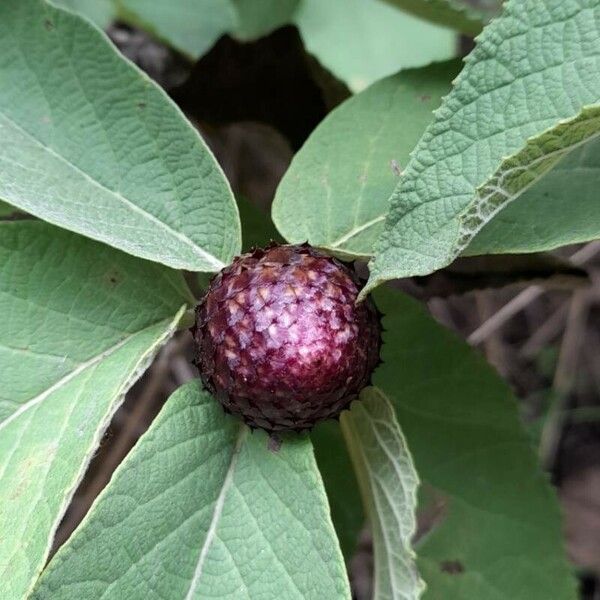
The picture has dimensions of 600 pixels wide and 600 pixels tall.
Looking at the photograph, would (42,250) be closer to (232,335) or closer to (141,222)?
(141,222)

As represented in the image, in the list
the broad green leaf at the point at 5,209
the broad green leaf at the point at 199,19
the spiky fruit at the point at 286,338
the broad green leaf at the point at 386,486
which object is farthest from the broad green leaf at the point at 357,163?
the broad green leaf at the point at 199,19

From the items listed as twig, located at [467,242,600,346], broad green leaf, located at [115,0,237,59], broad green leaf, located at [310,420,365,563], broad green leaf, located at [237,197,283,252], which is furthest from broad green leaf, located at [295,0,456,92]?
broad green leaf, located at [310,420,365,563]

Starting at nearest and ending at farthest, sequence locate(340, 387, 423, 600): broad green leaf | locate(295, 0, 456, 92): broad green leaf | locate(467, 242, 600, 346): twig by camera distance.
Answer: locate(340, 387, 423, 600): broad green leaf
locate(295, 0, 456, 92): broad green leaf
locate(467, 242, 600, 346): twig

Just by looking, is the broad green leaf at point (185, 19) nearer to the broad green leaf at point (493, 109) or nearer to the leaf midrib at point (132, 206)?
the leaf midrib at point (132, 206)

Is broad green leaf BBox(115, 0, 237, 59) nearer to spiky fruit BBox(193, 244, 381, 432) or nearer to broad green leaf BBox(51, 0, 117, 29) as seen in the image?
broad green leaf BBox(51, 0, 117, 29)

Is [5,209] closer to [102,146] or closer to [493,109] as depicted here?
[102,146]

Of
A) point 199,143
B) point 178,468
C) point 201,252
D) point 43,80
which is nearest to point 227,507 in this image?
point 178,468
